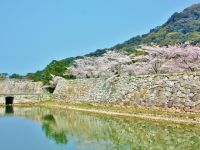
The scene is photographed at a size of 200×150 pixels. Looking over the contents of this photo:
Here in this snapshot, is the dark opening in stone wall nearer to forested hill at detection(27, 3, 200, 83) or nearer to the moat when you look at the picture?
the moat

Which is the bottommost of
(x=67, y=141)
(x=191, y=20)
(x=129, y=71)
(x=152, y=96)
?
(x=67, y=141)

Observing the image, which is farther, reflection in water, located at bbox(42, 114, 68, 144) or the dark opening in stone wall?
the dark opening in stone wall

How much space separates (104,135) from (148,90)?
9.27m

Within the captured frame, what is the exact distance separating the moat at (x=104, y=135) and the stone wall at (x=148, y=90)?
2319 millimetres

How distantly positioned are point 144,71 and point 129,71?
307cm

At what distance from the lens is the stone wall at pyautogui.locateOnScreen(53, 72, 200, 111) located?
23078 millimetres

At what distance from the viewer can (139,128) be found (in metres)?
20.1

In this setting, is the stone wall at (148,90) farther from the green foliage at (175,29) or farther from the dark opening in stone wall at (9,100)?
the green foliage at (175,29)

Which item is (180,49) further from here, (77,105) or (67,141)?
(67,141)

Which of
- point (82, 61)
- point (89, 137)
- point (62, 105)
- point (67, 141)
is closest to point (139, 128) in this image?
point (89, 137)

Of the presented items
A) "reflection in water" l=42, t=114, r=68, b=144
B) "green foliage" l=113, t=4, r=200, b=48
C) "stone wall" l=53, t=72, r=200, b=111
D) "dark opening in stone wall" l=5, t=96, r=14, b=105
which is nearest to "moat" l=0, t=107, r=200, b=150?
"reflection in water" l=42, t=114, r=68, b=144

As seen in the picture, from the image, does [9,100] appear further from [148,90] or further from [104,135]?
[104,135]

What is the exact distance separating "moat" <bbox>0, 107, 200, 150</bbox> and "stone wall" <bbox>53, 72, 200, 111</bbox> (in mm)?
2319

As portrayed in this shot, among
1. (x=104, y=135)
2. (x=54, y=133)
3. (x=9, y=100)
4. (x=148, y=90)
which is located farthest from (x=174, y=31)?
(x=104, y=135)
